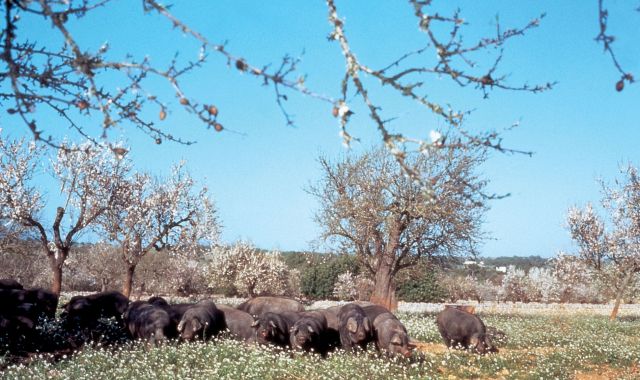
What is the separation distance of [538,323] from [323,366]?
611 inches

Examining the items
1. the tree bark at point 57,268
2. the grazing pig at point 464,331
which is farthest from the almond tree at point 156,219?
the grazing pig at point 464,331

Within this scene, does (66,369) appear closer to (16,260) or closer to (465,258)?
(465,258)

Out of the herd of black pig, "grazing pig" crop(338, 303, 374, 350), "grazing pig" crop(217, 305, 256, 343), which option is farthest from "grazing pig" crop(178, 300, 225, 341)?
"grazing pig" crop(338, 303, 374, 350)

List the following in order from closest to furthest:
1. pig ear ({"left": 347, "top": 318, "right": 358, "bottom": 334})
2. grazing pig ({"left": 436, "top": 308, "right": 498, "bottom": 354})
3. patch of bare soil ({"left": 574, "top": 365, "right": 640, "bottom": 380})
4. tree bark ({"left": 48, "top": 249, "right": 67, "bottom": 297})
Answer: patch of bare soil ({"left": 574, "top": 365, "right": 640, "bottom": 380})
pig ear ({"left": 347, "top": 318, "right": 358, "bottom": 334})
grazing pig ({"left": 436, "top": 308, "right": 498, "bottom": 354})
tree bark ({"left": 48, "top": 249, "right": 67, "bottom": 297})

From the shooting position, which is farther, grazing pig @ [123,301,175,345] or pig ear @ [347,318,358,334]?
grazing pig @ [123,301,175,345]

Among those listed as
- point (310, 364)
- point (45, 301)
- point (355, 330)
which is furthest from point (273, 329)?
point (45, 301)

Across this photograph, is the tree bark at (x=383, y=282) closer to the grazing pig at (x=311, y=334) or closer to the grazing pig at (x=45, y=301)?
the grazing pig at (x=311, y=334)

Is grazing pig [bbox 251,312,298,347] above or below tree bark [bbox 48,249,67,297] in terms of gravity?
below

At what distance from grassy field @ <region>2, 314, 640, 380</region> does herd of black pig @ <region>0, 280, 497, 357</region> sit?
0.52 meters

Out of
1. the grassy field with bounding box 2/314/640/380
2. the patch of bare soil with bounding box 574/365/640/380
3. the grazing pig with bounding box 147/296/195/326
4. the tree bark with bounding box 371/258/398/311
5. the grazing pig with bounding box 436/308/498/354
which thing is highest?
the tree bark with bounding box 371/258/398/311

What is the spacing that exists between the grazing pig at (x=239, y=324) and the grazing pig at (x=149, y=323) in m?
1.67

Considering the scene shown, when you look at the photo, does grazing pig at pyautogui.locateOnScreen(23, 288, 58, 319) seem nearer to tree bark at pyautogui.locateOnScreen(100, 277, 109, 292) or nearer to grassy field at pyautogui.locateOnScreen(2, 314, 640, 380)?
grassy field at pyautogui.locateOnScreen(2, 314, 640, 380)

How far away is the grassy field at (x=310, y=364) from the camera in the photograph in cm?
1061

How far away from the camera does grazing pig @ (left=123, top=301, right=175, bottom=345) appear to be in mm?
13922
